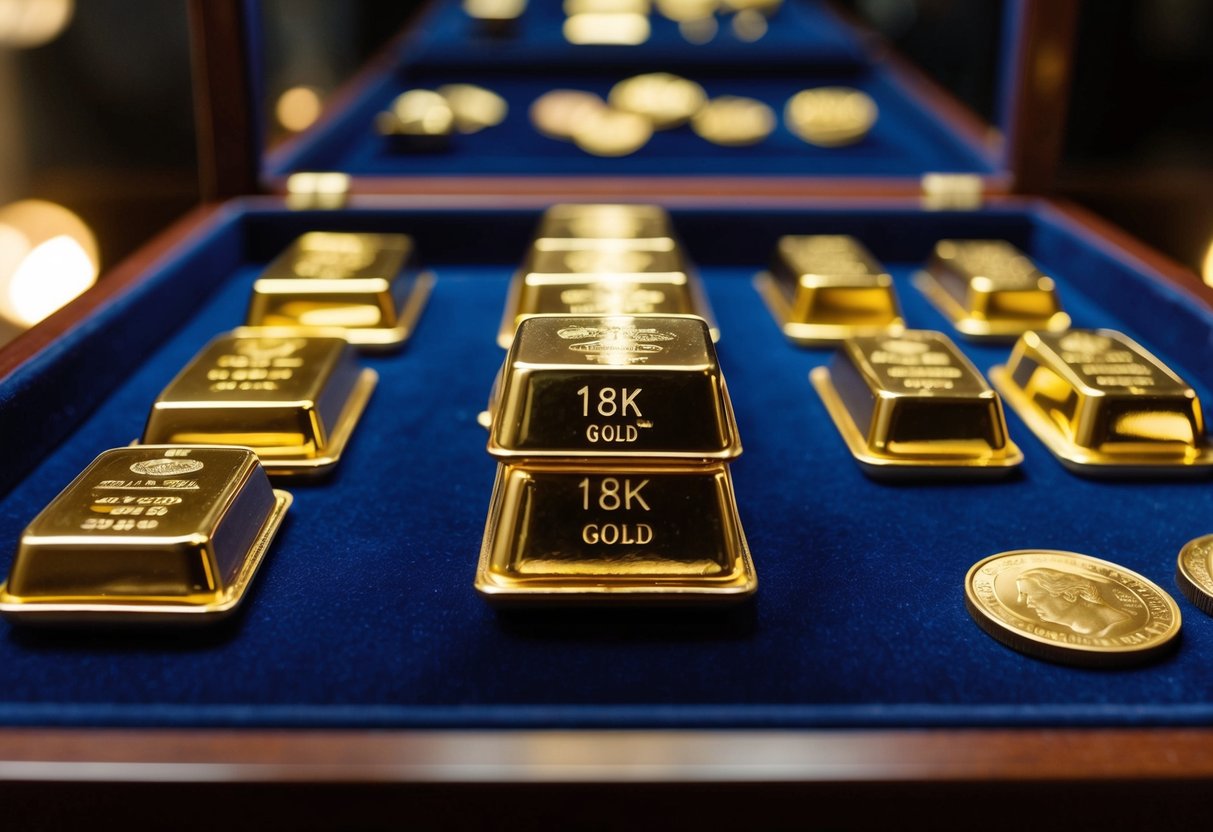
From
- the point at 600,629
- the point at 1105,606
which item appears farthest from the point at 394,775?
the point at 1105,606

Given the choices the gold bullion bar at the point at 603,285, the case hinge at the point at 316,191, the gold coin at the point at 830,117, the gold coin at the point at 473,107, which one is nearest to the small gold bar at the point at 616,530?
the gold bullion bar at the point at 603,285

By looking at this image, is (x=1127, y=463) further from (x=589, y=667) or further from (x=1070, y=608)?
(x=589, y=667)

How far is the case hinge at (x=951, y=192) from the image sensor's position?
5.23ft

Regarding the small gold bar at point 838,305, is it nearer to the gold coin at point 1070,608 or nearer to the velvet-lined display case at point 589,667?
the velvet-lined display case at point 589,667

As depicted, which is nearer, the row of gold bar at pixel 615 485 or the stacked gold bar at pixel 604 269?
the row of gold bar at pixel 615 485

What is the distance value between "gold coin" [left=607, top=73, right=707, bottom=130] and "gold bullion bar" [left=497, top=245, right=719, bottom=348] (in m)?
1.07

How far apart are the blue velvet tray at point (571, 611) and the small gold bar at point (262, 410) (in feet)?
0.10

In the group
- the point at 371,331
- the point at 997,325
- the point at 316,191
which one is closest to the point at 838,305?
the point at 997,325

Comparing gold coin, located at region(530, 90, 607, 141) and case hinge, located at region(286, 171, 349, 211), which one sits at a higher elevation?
gold coin, located at region(530, 90, 607, 141)

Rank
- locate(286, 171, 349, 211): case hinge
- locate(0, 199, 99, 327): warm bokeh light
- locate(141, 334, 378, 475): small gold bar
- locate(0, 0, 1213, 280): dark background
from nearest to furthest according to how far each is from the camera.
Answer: locate(141, 334, 378, 475): small gold bar < locate(286, 171, 349, 211): case hinge < locate(0, 199, 99, 327): warm bokeh light < locate(0, 0, 1213, 280): dark background

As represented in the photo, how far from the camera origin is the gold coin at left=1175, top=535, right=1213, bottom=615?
0.79m

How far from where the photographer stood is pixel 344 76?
4.43 m

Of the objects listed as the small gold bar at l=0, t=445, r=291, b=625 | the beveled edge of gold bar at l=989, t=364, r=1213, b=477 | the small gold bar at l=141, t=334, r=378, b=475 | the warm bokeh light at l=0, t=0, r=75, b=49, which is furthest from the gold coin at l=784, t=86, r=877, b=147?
the warm bokeh light at l=0, t=0, r=75, b=49

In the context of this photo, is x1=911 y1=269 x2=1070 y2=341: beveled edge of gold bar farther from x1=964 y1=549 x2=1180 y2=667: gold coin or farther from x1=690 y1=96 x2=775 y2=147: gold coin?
x1=690 y1=96 x2=775 y2=147: gold coin
